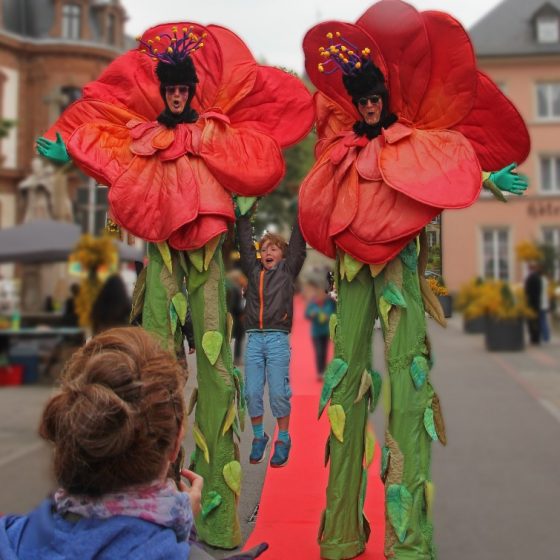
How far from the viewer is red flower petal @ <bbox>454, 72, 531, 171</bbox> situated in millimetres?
3029

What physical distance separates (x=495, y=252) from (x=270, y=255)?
26959mm

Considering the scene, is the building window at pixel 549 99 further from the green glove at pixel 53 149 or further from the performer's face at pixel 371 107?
the green glove at pixel 53 149

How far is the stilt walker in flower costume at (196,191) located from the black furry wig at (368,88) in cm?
31

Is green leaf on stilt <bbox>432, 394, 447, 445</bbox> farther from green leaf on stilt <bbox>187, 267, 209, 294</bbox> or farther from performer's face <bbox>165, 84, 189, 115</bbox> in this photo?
performer's face <bbox>165, 84, 189, 115</bbox>

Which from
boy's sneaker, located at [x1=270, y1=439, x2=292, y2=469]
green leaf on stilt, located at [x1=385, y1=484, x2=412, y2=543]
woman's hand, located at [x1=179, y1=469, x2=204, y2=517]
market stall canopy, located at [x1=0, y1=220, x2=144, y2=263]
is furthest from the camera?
market stall canopy, located at [x1=0, y1=220, x2=144, y2=263]

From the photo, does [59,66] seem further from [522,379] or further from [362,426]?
[362,426]

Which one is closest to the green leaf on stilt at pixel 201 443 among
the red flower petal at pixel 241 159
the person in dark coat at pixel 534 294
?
the red flower petal at pixel 241 159

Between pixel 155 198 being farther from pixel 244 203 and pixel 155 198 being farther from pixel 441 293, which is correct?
pixel 441 293

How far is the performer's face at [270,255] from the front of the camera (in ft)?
10.3

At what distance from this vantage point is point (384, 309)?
9.41ft

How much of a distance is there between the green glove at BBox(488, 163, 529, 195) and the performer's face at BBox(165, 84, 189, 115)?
1.29m

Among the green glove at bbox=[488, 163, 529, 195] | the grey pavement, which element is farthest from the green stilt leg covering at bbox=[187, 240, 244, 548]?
the green glove at bbox=[488, 163, 529, 195]

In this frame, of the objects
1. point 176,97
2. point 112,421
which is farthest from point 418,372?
point 112,421

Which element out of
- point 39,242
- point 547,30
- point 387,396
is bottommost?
point 387,396
